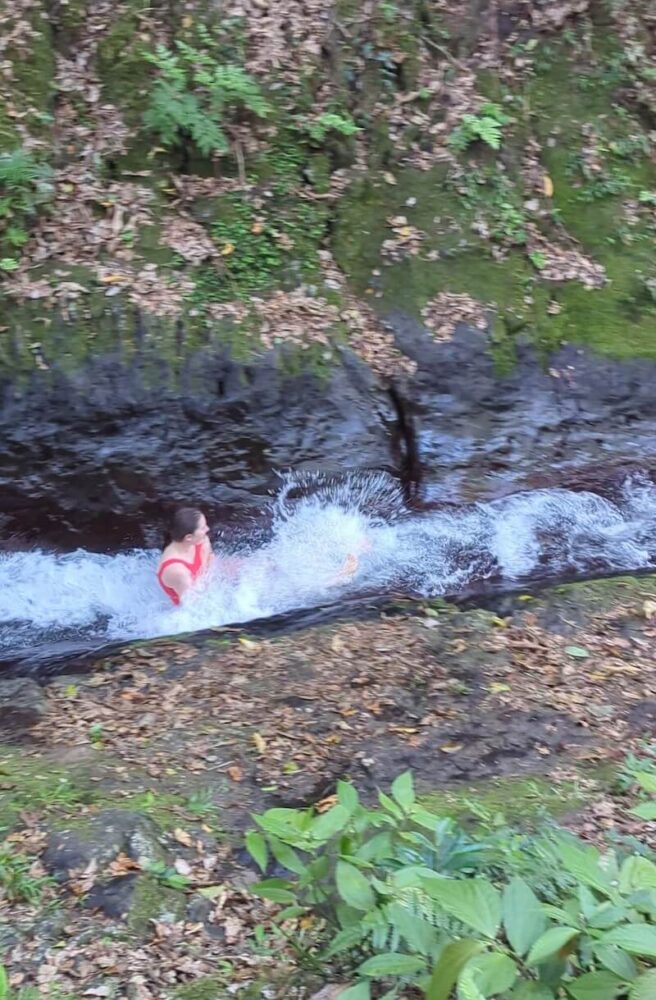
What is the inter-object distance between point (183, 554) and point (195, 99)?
5346 mm

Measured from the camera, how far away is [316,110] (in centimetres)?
918

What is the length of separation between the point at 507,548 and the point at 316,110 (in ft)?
18.8

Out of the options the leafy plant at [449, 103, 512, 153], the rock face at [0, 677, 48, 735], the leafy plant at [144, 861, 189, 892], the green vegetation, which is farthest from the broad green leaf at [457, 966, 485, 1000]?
the leafy plant at [449, 103, 512, 153]

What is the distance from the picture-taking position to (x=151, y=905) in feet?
11.1

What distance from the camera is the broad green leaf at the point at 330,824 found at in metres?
2.44

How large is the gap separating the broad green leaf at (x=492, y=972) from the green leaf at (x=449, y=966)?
0.10 ft

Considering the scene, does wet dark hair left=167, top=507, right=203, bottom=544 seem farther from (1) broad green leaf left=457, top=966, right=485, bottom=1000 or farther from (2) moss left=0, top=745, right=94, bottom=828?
(1) broad green leaf left=457, top=966, right=485, bottom=1000

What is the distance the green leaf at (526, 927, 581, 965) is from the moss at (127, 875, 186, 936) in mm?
1988

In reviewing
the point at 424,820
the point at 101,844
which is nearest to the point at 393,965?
the point at 424,820

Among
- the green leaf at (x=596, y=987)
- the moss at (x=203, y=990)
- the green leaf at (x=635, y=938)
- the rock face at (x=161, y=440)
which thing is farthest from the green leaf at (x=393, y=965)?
the rock face at (x=161, y=440)

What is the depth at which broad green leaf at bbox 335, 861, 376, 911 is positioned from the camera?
90.2 inches

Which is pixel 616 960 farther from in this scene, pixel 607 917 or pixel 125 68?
pixel 125 68

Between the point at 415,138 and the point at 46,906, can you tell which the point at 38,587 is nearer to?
the point at 46,906

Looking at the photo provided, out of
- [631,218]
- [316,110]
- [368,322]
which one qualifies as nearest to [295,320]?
[368,322]
